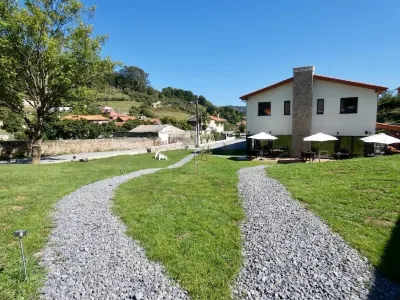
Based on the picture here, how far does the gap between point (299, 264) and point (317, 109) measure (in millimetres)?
22336

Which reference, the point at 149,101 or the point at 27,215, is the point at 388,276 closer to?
the point at 27,215

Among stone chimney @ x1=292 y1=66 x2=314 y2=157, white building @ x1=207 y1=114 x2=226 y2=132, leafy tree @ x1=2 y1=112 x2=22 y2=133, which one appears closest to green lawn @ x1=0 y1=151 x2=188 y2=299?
stone chimney @ x1=292 y1=66 x2=314 y2=157

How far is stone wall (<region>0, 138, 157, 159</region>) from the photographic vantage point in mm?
26422

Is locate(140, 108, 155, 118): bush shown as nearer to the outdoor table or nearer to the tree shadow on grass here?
the outdoor table

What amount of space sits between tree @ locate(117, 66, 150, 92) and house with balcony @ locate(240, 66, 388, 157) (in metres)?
120

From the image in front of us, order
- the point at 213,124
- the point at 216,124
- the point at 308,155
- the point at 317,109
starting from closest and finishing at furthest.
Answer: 1. the point at 308,155
2. the point at 317,109
3. the point at 213,124
4. the point at 216,124

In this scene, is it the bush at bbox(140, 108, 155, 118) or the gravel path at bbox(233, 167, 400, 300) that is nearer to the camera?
the gravel path at bbox(233, 167, 400, 300)

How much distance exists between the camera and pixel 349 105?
2400 cm

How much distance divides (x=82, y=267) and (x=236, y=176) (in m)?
10.4

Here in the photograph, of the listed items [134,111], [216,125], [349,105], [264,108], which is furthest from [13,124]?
[216,125]

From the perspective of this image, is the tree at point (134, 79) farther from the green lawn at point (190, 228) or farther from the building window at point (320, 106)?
the green lawn at point (190, 228)

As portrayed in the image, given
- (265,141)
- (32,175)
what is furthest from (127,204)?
(265,141)

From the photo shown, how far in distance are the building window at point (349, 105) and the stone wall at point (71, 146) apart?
28.1 metres

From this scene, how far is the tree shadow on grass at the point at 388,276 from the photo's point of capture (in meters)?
4.61
